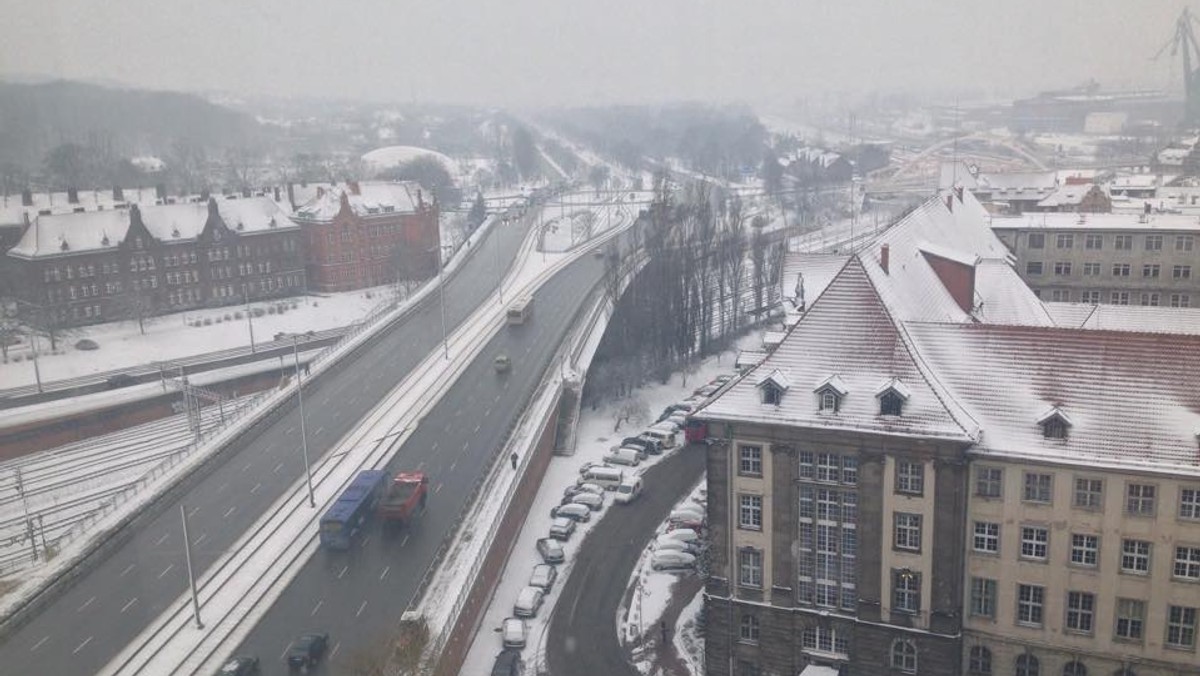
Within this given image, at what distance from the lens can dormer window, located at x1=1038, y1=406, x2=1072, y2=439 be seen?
66.6 ft

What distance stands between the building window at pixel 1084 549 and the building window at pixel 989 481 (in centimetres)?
171

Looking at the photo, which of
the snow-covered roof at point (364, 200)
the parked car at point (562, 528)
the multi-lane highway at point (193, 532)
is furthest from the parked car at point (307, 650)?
the snow-covered roof at point (364, 200)

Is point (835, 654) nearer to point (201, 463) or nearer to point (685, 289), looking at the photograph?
point (201, 463)

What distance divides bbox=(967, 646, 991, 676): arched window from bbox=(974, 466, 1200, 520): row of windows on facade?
3.52 metres

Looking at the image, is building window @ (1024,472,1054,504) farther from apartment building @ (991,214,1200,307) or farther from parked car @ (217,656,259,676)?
apartment building @ (991,214,1200,307)

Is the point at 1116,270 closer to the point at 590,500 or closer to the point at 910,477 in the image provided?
the point at 590,500

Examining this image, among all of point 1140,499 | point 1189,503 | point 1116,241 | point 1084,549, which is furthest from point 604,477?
point 1116,241

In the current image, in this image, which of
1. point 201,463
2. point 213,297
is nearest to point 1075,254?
point 201,463

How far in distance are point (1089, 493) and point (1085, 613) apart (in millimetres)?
2579

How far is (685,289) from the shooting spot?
50156 millimetres

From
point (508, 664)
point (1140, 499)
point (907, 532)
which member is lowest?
point (508, 664)

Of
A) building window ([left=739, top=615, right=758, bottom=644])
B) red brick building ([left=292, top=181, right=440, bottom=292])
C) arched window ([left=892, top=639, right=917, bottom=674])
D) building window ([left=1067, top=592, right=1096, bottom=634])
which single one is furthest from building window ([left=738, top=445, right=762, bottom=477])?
red brick building ([left=292, top=181, right=440, bottom=292])

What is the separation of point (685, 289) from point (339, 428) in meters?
21.2

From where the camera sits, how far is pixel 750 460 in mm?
22531
